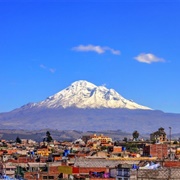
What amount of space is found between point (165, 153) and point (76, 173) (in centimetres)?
2640

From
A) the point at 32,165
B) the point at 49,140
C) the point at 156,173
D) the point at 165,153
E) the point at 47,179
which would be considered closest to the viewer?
the point at 156,173

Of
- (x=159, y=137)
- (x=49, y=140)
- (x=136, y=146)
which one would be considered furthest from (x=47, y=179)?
(x=49, y=140)

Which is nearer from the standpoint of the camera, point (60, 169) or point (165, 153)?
point (60, 169)

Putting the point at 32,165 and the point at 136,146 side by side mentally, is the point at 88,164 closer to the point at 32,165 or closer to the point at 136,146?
the point at 32,165

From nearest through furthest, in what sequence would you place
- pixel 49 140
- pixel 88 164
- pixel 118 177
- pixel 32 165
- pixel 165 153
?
pixel 118 177 < pixel 88 164 < pixel 32 165 < pixel 165 153 < pixel 49 140

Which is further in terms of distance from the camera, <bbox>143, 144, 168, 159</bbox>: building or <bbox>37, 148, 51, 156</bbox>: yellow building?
<bbox>37, 148, 51, 156</bbox>: yellow building

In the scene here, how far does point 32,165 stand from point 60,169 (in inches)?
333

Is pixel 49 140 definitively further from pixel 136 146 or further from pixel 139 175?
pixel 139 175

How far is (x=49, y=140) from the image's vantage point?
389 feet

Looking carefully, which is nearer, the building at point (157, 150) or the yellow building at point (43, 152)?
the building at point (157, 150)

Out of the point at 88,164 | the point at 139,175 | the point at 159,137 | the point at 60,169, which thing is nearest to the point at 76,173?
the point at 60,169

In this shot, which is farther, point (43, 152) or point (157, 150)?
point (43, 152)

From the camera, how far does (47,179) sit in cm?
3822

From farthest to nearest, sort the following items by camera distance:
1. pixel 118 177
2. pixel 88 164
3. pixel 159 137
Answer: pixel 159 137
pixel 88 164
pixel 118 177
